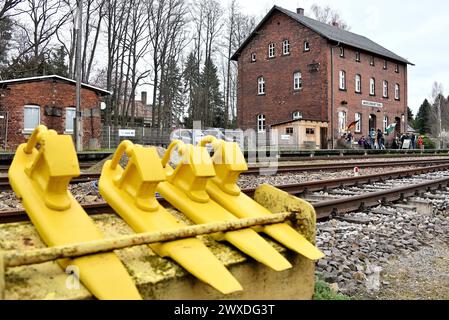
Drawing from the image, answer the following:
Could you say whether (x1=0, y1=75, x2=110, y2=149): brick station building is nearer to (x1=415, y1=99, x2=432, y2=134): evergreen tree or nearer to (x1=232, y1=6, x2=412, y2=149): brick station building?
(x1=232, y1=6, x2=412, y2=149): brick station building

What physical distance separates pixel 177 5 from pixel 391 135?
25.4 m

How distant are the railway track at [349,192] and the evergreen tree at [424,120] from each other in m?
81.0

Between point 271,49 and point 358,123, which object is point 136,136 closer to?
point 271,49

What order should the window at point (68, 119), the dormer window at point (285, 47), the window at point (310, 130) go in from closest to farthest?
the window at point (68, 119) < the window at point (310, 130) < the dormer window at point (285, 47)

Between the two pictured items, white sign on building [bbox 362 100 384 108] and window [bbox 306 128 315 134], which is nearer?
window [bbox 306 128 315 134]

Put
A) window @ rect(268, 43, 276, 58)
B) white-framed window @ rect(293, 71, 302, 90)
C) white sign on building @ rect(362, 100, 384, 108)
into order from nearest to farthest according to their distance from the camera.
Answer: white-framed window @ rect(293, 71, 302, 90) < window @ rect(268, 43, 276, 58) < white sign on building @ rect(362, 100, 384, 108)

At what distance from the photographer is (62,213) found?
179cm

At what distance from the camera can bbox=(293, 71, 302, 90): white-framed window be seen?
3737 centimetres

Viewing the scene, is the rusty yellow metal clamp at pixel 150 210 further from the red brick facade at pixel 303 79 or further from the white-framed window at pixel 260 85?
the white-framed window at pixel 260 85

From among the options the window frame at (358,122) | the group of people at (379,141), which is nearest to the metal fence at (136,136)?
the group of people at (379,141)

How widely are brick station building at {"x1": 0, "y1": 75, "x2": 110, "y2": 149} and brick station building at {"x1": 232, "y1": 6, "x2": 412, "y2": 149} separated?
14178 millimetres

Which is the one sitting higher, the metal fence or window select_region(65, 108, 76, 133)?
window select_region(65, 108, 76, 133)

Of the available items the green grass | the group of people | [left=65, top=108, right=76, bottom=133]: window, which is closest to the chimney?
the group of people

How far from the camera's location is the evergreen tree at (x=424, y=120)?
8488 cm
